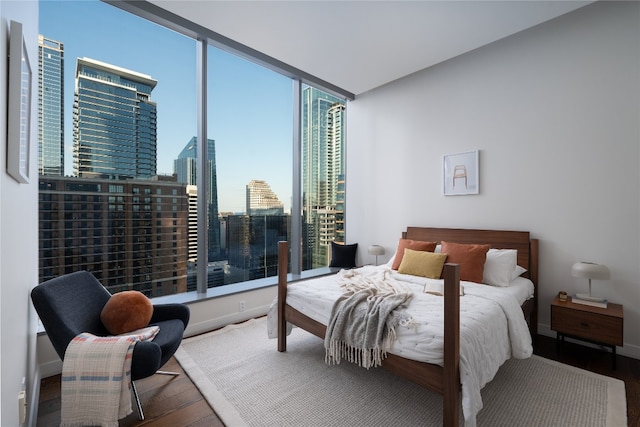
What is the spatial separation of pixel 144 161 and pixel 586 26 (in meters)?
4.40

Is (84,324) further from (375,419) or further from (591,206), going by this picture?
(591,206)

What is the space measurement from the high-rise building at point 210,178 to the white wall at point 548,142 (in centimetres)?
241

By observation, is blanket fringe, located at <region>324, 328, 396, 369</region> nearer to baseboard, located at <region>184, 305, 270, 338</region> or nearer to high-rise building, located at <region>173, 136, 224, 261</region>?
baseboard, located at <region>184, 305, 270, 338</region>

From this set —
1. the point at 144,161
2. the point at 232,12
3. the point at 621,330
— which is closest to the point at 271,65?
the point at 232,12

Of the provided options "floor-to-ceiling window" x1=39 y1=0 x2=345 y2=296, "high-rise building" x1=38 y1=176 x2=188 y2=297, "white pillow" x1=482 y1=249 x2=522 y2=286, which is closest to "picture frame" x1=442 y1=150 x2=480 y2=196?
"white pillow" x1=482 y1=249 x2=522 y2=286

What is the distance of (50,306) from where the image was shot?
1.65m

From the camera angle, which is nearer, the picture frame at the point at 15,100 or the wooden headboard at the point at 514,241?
the picture frame at the point at 15,100

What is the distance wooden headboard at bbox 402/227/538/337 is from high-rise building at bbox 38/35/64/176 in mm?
3921

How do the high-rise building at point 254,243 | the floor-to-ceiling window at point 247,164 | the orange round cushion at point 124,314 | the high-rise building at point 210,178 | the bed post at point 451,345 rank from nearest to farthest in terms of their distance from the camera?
the bed post at point 451,345
the orange round cushion at point 124,314
the high-rise building at point 210,178
the floor-to-ceiling window at point 247,164
the high-rise building at point 254,243

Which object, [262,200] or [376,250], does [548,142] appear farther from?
[262,200]

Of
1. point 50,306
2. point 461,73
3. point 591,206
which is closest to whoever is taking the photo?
point 50,306

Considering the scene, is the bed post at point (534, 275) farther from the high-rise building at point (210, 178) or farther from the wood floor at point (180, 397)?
the high-rise building at point (210, 178)

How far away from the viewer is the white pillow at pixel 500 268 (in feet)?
8.92

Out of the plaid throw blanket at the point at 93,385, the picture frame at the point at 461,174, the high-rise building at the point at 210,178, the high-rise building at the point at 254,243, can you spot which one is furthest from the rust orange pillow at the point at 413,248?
the plaid throw blanket at the point at 93,385
